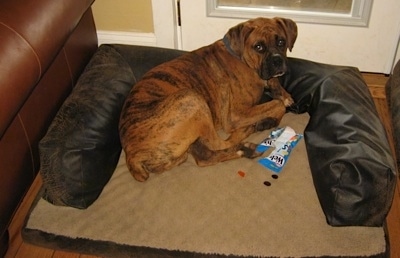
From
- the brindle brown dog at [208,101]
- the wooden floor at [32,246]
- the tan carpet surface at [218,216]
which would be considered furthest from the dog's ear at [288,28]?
the wooden floor at [32,246]

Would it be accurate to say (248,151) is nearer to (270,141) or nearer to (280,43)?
(270,141)

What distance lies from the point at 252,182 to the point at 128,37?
4.73 feet

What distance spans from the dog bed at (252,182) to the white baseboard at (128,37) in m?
0.72

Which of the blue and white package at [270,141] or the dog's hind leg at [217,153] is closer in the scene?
the dog's hind leg at [217,153]

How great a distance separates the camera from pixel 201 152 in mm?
2170

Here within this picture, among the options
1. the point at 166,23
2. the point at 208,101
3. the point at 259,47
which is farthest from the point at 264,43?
the point at 166,23

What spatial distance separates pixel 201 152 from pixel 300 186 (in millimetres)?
499

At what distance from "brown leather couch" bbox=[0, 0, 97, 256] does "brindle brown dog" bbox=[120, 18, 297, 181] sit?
396 mm

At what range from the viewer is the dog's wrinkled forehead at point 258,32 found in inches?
87.3

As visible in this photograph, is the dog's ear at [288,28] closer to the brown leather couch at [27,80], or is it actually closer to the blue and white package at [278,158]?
the blue and white package at [278,158]

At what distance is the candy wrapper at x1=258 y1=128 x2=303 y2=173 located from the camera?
2.18 m

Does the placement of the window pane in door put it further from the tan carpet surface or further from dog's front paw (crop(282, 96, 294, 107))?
the tan carpet surface

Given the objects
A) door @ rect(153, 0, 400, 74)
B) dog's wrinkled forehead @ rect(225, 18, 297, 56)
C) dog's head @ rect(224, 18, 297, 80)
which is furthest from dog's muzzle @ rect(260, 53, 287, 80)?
door @ rect(153, 0, 400, 74)

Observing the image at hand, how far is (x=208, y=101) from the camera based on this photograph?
2322 millimetres
